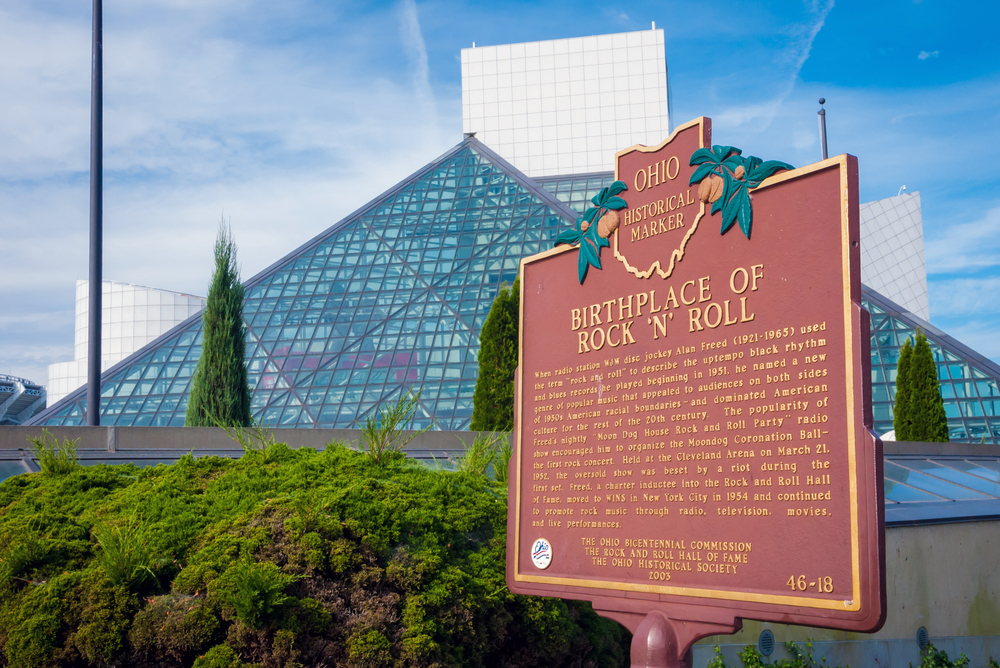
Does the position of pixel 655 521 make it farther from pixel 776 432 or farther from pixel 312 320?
pixel 312 320

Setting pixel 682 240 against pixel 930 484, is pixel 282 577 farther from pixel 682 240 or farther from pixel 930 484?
pixel 930 484

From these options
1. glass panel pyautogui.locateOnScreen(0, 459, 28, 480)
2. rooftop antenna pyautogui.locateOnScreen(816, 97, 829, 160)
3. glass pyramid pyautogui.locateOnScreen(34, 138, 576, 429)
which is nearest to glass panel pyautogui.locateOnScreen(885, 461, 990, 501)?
glass panel pyautogui.locateOnScreen(0, 459, 28, 480)

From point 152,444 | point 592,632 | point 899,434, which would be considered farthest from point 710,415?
point 899,434

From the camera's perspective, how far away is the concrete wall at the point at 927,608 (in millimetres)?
7301

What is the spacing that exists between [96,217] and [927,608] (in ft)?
38.0

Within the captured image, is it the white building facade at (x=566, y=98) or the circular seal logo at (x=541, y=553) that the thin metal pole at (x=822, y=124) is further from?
the circular seal logo at (x=541, y=553)

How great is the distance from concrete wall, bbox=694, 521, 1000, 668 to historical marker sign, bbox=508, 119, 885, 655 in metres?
3.20

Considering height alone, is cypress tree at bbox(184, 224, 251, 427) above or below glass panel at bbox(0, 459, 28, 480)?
above

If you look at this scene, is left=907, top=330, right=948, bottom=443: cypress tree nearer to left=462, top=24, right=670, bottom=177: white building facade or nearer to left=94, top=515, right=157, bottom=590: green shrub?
left=94, top=515, right=157, bottom=590: green shrub

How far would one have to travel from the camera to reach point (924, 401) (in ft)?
53.9

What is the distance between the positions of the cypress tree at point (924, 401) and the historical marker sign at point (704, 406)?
1369 cm

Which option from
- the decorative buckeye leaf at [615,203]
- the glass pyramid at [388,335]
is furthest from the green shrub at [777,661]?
the glass pyramid at [388,335]

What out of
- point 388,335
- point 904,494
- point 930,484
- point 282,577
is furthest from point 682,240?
point 388,335

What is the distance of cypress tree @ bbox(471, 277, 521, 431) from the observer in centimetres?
1424
